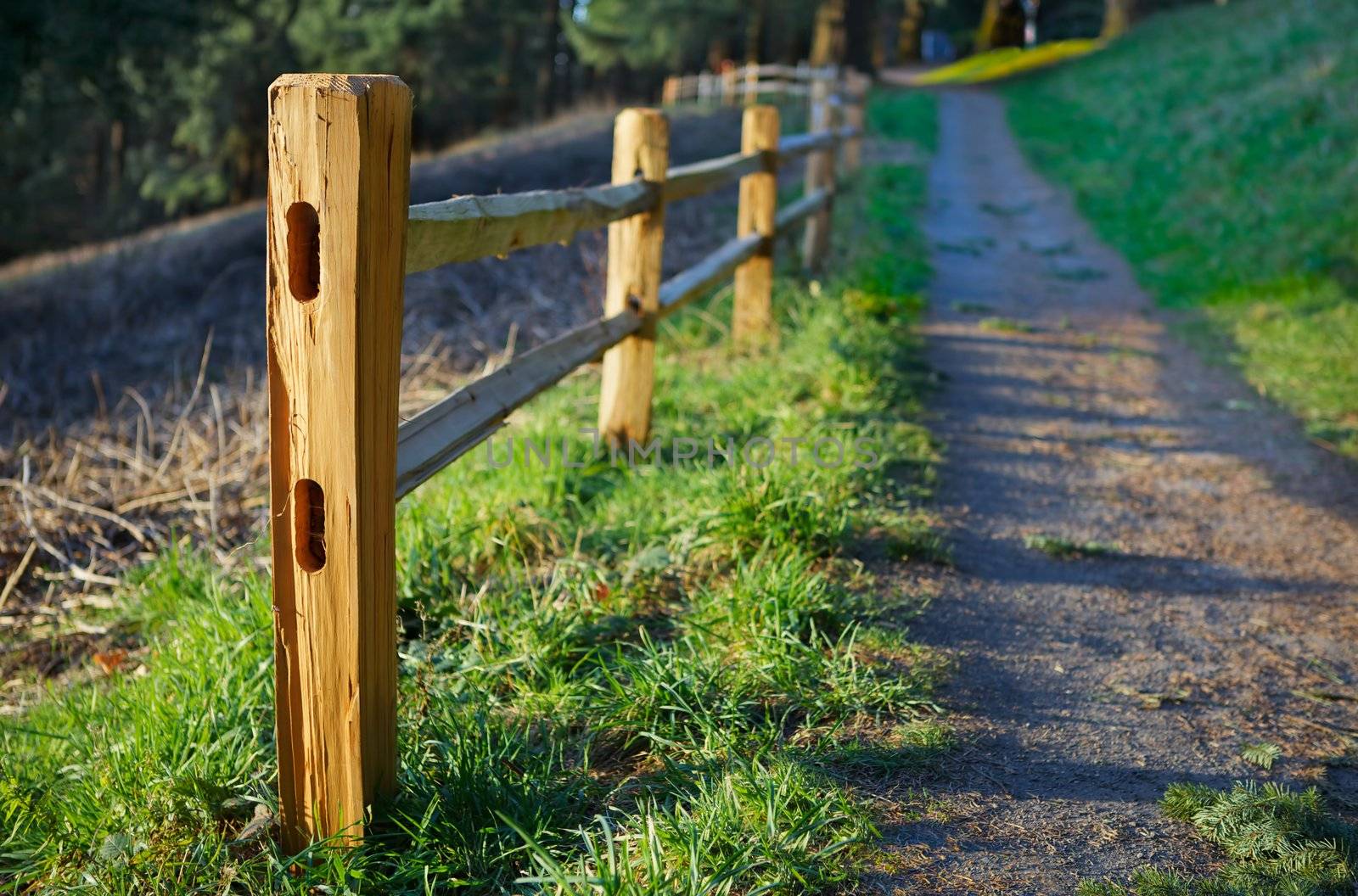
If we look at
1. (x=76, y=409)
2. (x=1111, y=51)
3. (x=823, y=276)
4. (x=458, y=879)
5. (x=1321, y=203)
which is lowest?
(x=76, y=409)

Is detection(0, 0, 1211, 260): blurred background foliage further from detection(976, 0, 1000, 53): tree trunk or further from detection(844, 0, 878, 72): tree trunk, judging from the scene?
detection(976, 0, 1000, 53): tree trunk

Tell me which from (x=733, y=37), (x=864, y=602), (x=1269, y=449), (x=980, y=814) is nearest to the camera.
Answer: (x=980, y=814)

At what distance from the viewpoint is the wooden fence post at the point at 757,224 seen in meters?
6.74

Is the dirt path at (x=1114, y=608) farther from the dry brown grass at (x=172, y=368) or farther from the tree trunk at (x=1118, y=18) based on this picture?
the tree trunk at (x=1118, y=18)

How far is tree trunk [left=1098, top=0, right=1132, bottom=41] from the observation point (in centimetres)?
3268

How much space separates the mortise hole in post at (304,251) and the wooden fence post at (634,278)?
2.44 meters

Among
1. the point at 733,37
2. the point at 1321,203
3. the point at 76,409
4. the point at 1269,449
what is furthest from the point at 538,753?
the point at 733,37

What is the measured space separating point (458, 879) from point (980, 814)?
46.2 inches

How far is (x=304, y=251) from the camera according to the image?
2178 millimetres

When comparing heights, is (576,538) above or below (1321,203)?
below

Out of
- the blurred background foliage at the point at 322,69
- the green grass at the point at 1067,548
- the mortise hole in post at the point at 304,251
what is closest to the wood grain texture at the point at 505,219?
the mortise hole in post at the point at 304,251

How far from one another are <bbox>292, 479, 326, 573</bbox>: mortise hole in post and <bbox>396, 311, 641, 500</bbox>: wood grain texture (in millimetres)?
224

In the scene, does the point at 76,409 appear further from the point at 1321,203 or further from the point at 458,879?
the point at 1321,203

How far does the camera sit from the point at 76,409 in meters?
9.13
